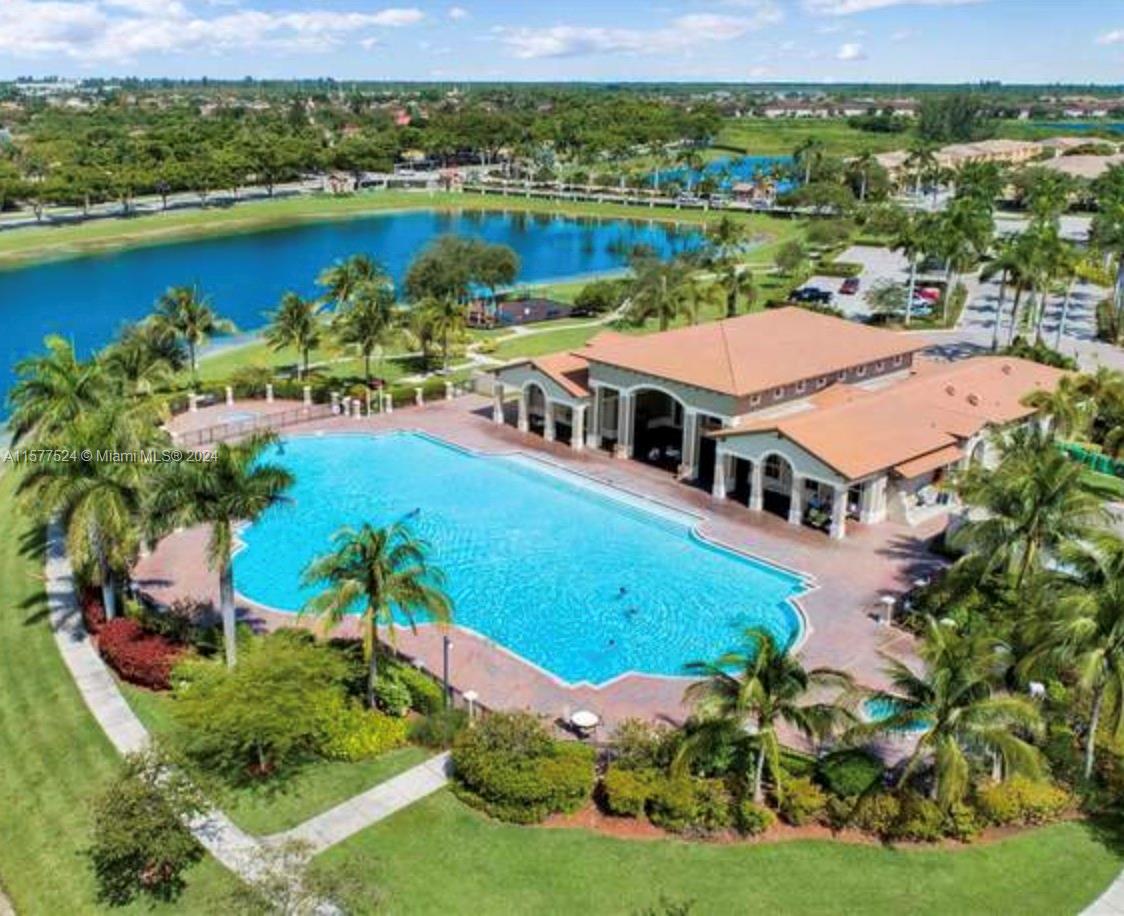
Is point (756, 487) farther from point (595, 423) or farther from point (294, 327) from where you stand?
point (294, 327)

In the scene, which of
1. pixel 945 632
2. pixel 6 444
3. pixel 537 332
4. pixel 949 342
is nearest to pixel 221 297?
pixel 537 332

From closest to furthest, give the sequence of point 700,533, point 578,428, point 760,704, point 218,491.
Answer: point 760,704
point 218,491
point 700,533
point 578,428

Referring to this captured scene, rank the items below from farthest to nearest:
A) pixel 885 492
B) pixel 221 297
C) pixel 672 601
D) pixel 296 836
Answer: pixel 221 297 → pixel 885 492 → pixel 672 601 → pixel 296 836

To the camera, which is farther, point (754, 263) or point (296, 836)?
point (754, 263)

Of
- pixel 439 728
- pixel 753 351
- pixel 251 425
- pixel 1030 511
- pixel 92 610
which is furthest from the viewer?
pixel 251 425

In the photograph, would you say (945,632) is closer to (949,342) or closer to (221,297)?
(949,342)

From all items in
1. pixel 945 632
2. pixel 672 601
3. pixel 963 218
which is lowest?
pixel 672 601

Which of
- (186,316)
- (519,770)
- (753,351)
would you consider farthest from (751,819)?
(186,316)

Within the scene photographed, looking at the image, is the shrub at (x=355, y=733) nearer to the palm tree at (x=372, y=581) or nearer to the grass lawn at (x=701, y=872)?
the palm tree at (x=372, y=581)
